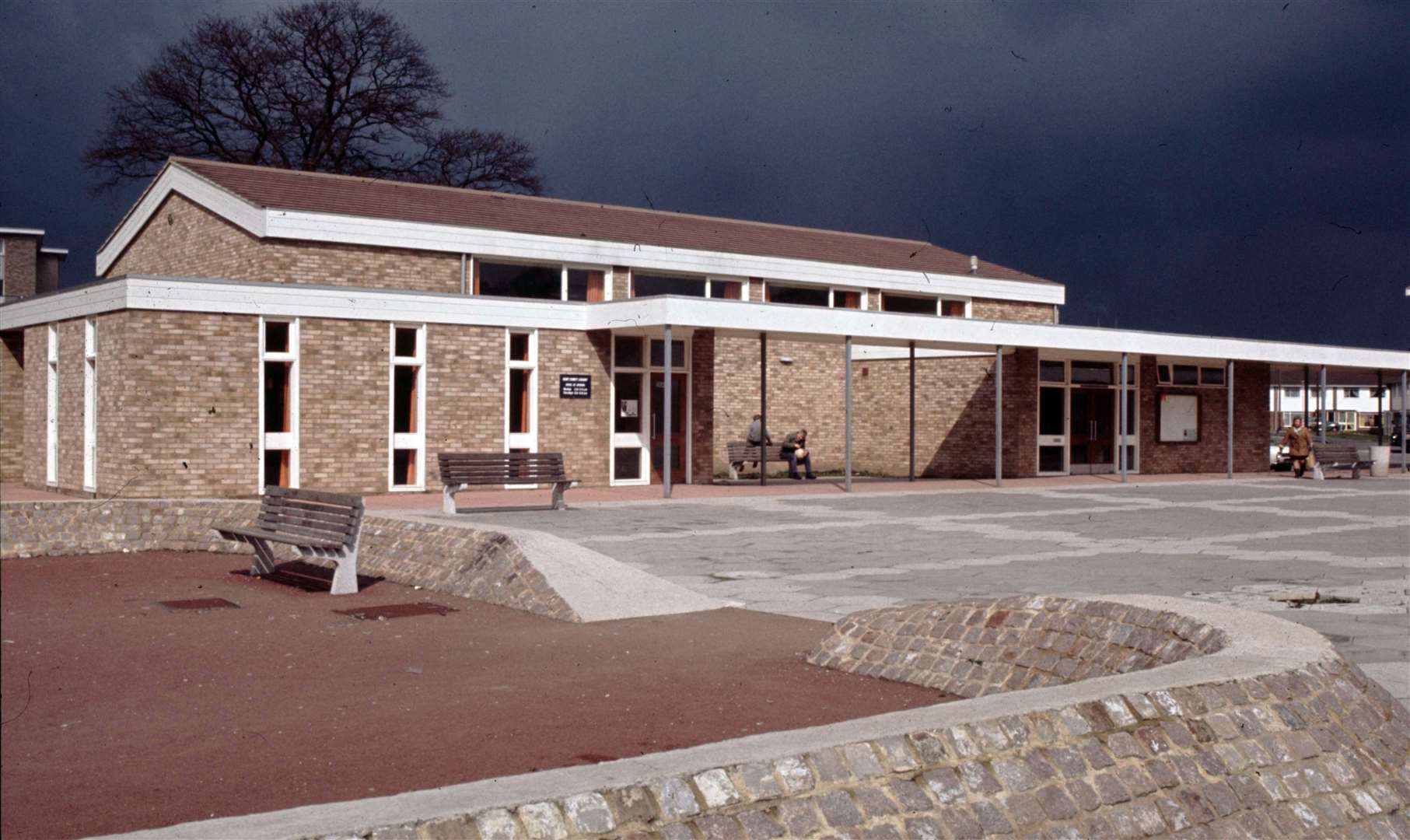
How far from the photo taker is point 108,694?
6.91m

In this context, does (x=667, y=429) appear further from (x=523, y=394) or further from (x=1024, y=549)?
(x=1024, y=549)

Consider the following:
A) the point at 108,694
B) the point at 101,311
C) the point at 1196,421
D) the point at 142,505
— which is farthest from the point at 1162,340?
the point at 108,694

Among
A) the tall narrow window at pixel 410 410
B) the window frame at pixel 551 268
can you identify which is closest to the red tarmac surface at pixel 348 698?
the tall narrow window at pixel 410 410

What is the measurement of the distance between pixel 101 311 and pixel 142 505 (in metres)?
10.1

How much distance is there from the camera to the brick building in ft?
71.6

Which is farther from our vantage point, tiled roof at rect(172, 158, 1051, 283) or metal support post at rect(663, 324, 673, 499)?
tiled roof at rect(172, 158, 1051, 283)

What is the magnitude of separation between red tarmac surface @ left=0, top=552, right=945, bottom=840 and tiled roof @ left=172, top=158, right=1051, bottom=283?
18722 mm

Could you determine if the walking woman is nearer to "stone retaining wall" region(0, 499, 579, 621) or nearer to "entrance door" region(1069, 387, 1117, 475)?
"entrance door" region(1069, 387, 1117, 475)

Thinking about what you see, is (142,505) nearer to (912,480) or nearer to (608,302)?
(608,302)

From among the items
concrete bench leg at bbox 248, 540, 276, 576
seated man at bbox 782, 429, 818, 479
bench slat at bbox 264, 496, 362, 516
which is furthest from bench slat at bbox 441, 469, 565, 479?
seated man at bbox 782, 429, 818, 479

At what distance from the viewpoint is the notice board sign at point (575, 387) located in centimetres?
2561

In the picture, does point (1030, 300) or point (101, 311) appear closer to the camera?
point (101, 311)

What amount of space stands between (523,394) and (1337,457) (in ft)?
66.5

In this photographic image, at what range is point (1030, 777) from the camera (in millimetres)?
4281
